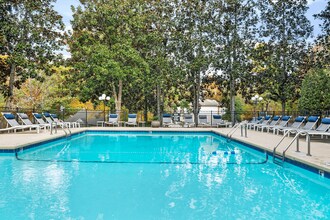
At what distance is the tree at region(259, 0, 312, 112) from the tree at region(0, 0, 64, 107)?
1442 cm

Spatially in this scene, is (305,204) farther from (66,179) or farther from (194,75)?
(194,75)

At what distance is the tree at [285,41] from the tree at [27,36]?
47.3ft

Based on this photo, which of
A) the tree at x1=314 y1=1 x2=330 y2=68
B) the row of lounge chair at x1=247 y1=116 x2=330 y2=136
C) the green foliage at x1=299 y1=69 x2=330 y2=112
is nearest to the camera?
the row of lounge chair at x1=247 y1=116 x2=330 y2=136

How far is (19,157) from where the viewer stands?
30.2 ft

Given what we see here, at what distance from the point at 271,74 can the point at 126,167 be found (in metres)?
19.5

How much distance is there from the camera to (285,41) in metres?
24.9

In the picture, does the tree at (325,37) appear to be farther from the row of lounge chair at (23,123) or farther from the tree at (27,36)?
the row of lounge chair at (23,123)

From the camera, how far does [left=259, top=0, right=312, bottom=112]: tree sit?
2481 cm

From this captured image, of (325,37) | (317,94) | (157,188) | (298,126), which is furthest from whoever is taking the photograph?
(317,94)

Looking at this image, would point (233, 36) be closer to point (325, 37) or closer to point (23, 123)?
point (325, 37)

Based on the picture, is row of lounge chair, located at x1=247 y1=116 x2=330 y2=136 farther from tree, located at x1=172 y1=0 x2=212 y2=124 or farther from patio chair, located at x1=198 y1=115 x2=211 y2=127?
tree, located at x1=172 y1=0 x2=212 y2=124

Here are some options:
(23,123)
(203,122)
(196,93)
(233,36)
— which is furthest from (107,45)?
(23,123)

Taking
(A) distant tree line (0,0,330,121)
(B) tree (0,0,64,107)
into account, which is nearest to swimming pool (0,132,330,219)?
(B) tree (0,0,64,107)

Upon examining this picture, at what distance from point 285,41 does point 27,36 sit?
56.5 feet
